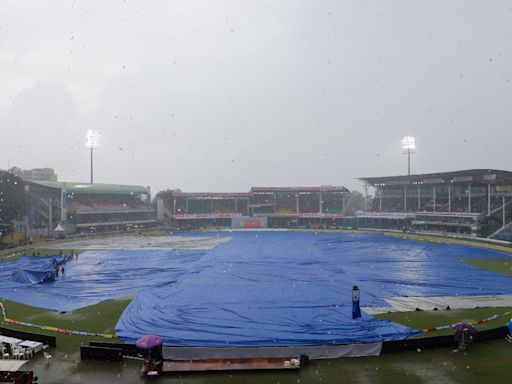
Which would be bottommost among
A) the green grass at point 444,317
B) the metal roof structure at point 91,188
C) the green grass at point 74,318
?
the green grass at point 74,318

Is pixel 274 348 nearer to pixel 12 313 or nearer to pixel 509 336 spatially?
pixel 509 336

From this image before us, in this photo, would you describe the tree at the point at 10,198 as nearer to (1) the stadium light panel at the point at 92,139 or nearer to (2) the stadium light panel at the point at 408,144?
(1) the stadium light panel at the point at 92,139

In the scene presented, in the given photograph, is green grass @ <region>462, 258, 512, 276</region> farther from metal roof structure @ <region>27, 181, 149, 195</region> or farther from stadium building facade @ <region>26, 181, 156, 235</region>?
metal roof structure @ <region>27, 181, 149, 195</region>

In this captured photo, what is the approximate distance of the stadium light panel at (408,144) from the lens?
116 metres

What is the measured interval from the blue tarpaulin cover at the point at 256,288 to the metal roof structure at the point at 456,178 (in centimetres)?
2403

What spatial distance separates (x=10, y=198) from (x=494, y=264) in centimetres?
7681

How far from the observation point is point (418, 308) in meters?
26.2

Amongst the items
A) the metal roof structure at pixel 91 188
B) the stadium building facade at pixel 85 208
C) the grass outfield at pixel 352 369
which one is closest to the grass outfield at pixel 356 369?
the grass outfield at pixel 352 369

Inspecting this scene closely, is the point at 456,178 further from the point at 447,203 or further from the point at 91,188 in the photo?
the point at 91,188

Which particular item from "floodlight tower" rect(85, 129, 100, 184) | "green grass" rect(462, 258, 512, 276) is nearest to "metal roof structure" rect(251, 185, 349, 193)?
"floodlight tower" rect(85, 129, 100, 184)

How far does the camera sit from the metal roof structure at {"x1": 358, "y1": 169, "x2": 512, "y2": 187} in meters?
74.4

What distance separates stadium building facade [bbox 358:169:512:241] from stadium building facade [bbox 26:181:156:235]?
64173mm

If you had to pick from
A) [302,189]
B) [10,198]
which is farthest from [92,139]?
[302,189]

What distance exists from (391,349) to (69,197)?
94316 mm
